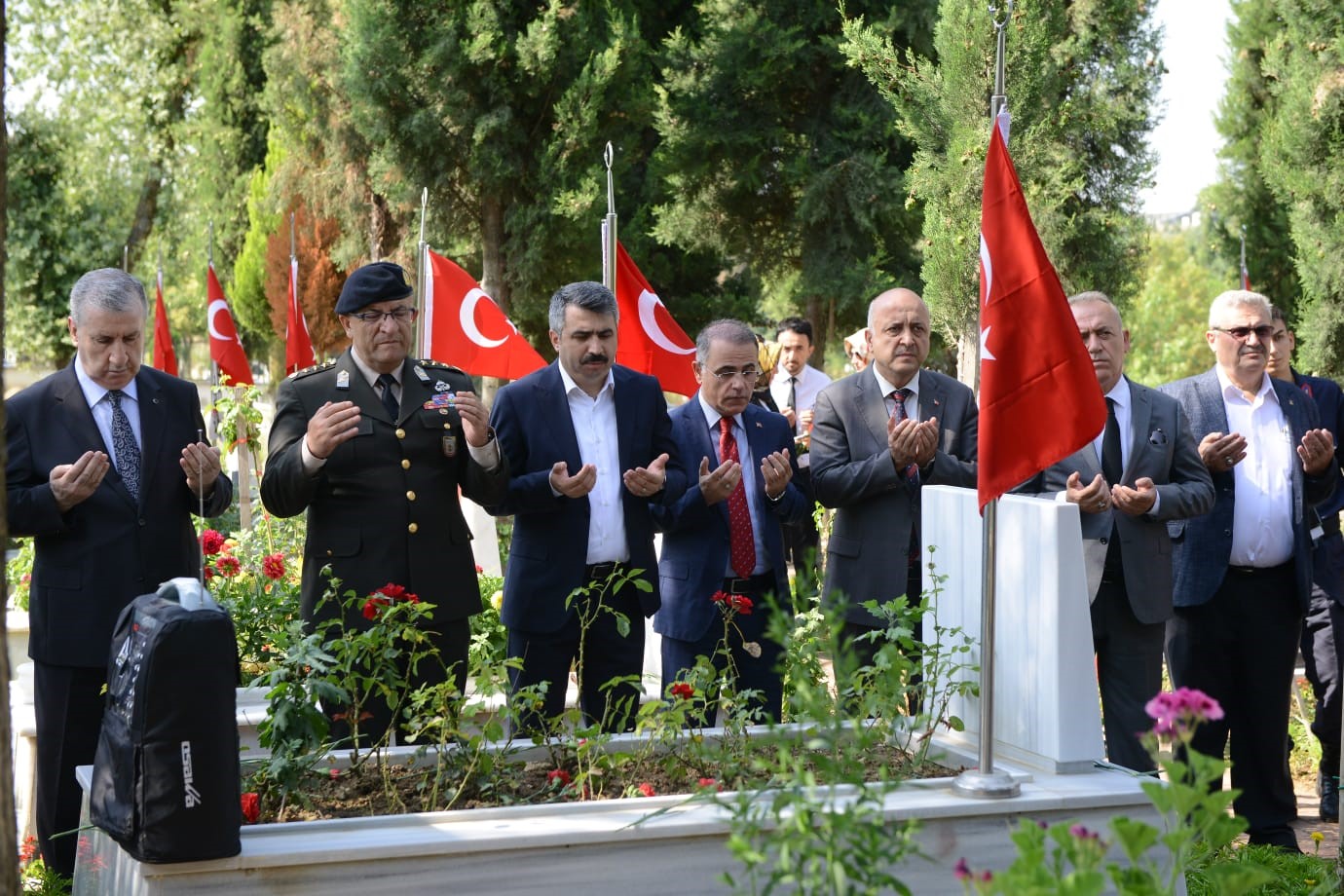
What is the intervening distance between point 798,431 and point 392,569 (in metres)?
4.90

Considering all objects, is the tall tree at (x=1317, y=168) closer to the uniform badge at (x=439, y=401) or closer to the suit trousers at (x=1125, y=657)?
the suit trousers at (x=1125, y=657)

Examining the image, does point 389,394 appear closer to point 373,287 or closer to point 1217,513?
point 373,287

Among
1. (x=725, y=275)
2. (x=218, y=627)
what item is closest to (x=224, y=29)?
(x=725, y=275)

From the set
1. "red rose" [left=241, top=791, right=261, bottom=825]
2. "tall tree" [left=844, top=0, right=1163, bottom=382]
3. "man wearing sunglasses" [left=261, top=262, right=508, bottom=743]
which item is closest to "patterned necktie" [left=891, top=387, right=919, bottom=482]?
"man wearing sunglasses" [left=261, top=262, right=508, bottom=743]

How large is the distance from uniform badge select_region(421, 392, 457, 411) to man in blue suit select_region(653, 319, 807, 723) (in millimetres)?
937

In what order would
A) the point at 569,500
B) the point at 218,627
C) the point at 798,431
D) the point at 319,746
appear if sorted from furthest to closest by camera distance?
the point at 798,431, the point at 569,500, the point at 319,746, the point at 218,627

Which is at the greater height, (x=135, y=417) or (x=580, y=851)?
(x=135, y=417)

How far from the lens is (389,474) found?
493cm

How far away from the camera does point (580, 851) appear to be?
357 cm

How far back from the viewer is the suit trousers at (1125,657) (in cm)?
518

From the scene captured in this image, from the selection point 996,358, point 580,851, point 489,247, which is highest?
point 489,247

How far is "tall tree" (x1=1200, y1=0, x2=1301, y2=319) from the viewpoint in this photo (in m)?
16.7

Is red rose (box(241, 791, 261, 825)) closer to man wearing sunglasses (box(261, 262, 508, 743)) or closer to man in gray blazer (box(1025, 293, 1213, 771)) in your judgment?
man wearing sunglasses (box(261, 262, 508, 743))

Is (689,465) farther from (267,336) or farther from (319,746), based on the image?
(267,336)
